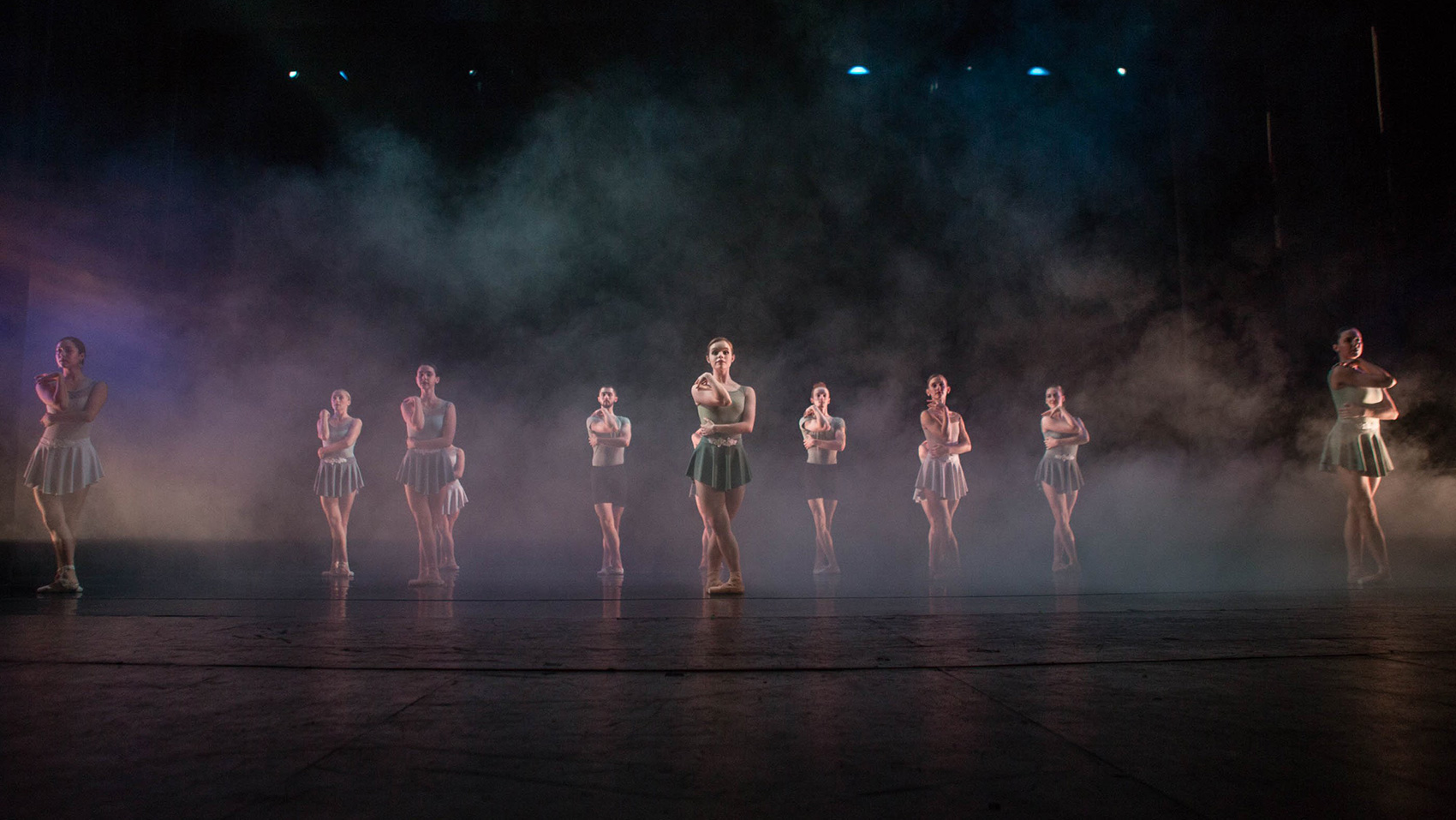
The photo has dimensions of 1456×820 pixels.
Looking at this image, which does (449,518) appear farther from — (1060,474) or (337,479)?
(1060,474)

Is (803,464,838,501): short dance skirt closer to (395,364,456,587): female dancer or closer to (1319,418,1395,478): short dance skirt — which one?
(395,364,456,587): female dancer

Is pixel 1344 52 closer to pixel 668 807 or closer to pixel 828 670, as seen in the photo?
pixel 828 670

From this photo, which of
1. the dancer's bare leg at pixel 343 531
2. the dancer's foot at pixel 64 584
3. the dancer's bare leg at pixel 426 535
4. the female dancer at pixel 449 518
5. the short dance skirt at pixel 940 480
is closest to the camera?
the dancer's foot at pixel 64 584

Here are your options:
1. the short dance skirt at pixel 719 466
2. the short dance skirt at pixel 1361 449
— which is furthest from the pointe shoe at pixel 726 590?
the short dance skirt at pixel 1361 449

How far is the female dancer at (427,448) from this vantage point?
557cm

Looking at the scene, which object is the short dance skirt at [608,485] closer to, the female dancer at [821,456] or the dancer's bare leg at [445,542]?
the dancer's bare leg at [445,542]

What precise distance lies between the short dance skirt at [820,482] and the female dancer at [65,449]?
15.9 ft

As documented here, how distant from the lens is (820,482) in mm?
6621

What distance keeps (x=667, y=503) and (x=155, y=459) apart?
5710mm

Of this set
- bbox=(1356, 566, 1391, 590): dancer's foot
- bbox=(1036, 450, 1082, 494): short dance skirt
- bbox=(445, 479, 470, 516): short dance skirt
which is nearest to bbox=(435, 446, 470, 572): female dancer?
bbox=(445, 479, 470, 516): short dance skirt

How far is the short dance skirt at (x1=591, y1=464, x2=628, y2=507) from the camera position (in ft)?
21.4

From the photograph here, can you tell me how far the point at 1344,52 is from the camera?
8438 mm

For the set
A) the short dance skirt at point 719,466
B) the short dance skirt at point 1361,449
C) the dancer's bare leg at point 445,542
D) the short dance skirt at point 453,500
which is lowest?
the dancer's bare leg at point 445,542

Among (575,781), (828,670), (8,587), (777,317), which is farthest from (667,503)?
(575,781)
